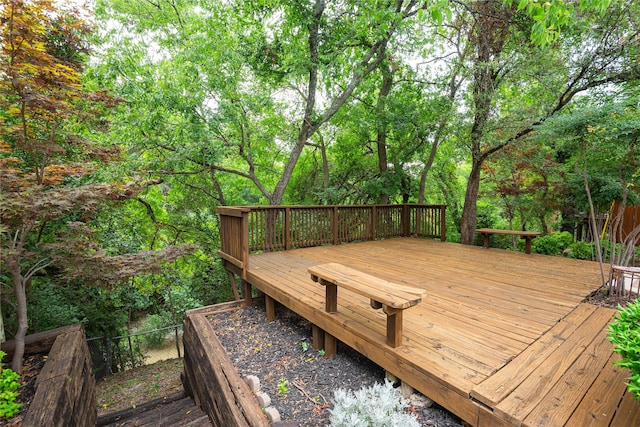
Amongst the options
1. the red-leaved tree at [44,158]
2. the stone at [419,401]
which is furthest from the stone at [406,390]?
the red-leaved tree at [44,158]

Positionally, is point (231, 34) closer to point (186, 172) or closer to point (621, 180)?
point (186, 172)

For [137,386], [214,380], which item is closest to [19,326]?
[214,380]

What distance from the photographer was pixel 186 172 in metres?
6.90

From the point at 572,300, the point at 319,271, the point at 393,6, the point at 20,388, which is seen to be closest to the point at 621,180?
the point at 572,300

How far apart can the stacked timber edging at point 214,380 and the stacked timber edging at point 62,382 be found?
1.11 m

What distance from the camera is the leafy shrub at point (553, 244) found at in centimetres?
684

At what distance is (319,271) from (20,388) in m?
2.97

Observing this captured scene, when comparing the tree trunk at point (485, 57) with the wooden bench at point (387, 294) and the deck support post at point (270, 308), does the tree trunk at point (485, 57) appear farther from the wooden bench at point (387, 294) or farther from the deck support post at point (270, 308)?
the deck support post at point (270, 308)

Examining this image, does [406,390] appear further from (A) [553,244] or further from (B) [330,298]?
(A) [553,244]

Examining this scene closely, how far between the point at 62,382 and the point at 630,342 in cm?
400

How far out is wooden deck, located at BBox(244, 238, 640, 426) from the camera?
154 centimetres

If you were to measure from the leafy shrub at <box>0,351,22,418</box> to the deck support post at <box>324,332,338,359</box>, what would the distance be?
258 centimetres

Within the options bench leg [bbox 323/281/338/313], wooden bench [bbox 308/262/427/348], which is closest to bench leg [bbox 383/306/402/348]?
wooden bench [bbox 308/262/427/348]

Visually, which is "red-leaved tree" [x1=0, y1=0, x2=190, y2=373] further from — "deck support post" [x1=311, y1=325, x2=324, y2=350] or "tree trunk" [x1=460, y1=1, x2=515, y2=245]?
"tree trunk" [x1=460, y1=1, x2=515, y2=245]
